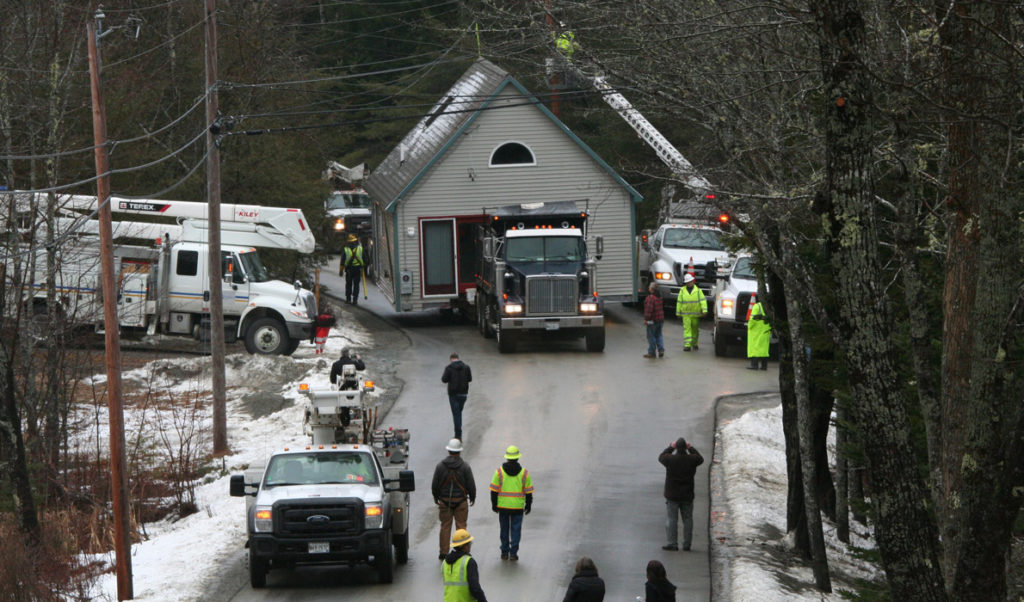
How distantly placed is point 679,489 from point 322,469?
4641mm

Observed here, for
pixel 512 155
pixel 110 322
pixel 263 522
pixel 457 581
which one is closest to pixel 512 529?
pixel 263 522

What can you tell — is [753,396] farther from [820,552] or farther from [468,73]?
[468,73]

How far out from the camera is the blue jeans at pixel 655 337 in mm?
28062

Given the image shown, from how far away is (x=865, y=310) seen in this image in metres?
7.66

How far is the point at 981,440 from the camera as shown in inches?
354

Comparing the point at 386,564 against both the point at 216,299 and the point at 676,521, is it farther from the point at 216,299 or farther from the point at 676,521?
the point at 216,299

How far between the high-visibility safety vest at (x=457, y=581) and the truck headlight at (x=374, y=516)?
3.66m

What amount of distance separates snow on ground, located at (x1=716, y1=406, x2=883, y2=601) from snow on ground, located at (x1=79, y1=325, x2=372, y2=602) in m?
6.52

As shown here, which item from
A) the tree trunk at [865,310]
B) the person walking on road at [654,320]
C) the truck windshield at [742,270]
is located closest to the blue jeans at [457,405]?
the person walking on road at [654,320]

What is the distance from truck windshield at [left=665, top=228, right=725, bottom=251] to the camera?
3341 centimetres

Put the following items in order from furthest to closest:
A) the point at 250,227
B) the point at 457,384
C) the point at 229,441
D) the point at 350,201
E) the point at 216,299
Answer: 1. the point at 350,201
2. the point at 250,227
3. the point at 229,441
4. the point at 216,299
5. the point at 457,384

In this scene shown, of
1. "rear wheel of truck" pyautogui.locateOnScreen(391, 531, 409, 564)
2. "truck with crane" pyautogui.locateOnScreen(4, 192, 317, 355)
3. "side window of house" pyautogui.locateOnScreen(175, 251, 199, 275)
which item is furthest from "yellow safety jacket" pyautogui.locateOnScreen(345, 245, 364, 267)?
"rear wheel of truck" pyautogui.locateOnScreen(391, 531, 409, 564)

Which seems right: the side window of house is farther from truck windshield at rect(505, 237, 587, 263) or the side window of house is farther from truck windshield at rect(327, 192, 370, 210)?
truck windshield at rect(327, 192, 370, 210)

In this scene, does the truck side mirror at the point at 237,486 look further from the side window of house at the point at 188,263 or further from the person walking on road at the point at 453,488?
the side window of house at the point at 188,263
